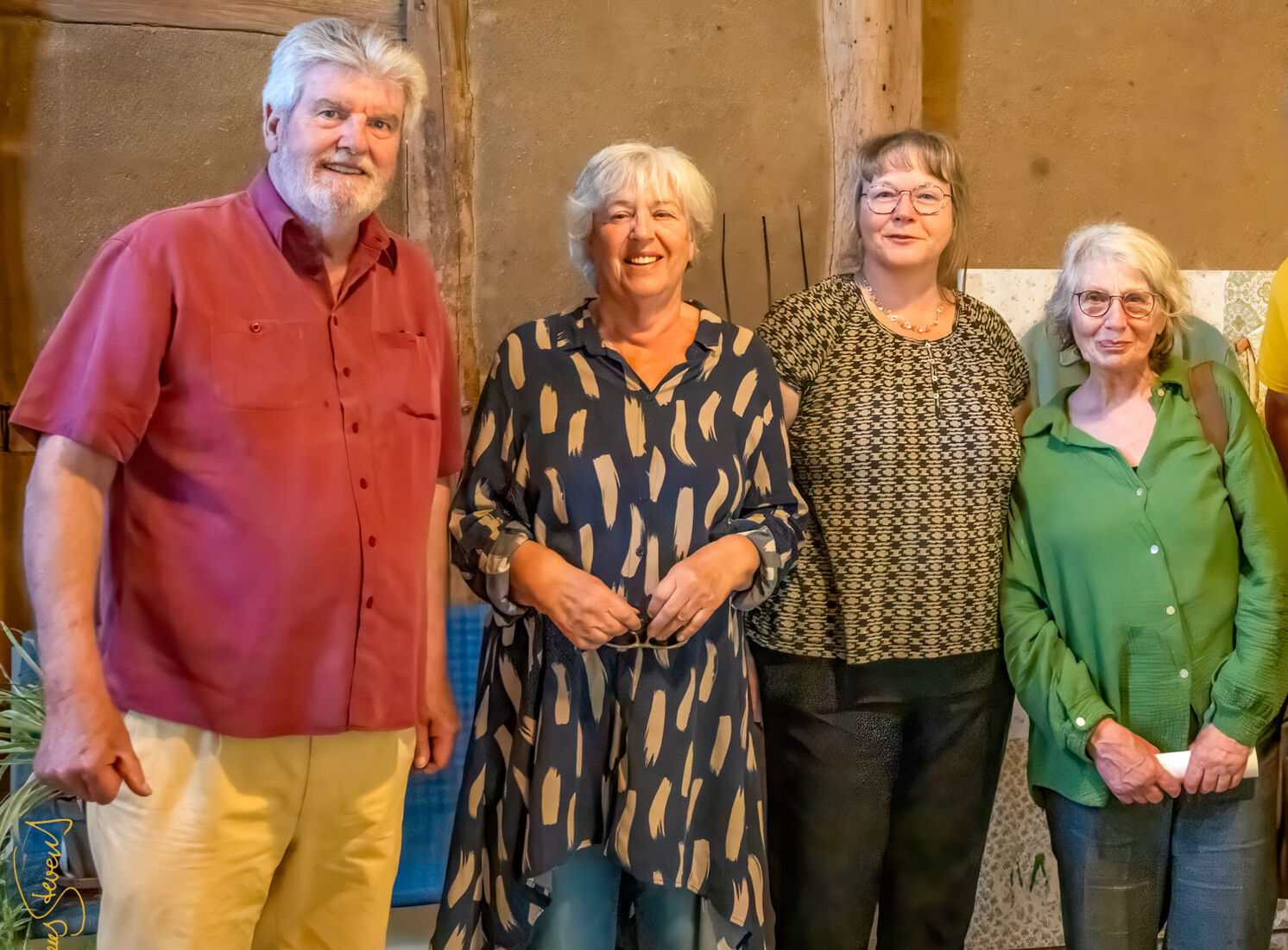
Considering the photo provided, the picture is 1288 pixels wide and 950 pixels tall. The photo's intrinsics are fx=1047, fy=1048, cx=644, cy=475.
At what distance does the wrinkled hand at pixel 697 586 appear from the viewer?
1702 mm

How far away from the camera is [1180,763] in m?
1.85

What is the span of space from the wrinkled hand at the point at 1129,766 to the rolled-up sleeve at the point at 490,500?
3.47 ft

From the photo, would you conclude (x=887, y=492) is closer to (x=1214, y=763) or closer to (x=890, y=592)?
(x=890, y=592)

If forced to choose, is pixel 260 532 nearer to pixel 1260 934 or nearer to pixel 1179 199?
pixel 1260 934

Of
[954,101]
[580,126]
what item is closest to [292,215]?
[580,126]

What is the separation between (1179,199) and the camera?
9.41 feet

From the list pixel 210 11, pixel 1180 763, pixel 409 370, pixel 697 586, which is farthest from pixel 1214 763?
pixel 210 11

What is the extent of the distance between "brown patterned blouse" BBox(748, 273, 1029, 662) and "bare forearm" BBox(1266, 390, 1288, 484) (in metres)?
0.68

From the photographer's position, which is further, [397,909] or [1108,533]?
[397,909]

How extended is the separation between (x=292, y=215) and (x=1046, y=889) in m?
2.56

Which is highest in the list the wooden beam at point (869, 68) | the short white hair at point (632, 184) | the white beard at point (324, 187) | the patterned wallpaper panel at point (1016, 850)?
the wooden beam at point (869, 68)

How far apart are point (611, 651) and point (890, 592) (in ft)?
1.78

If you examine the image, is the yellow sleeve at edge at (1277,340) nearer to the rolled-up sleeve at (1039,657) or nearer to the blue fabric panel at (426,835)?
the rolled-up sleeve at (1039,657)

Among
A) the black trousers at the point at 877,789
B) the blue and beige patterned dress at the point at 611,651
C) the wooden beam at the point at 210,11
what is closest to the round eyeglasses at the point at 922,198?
the blue and beige patterned dress at the point at 611,651
